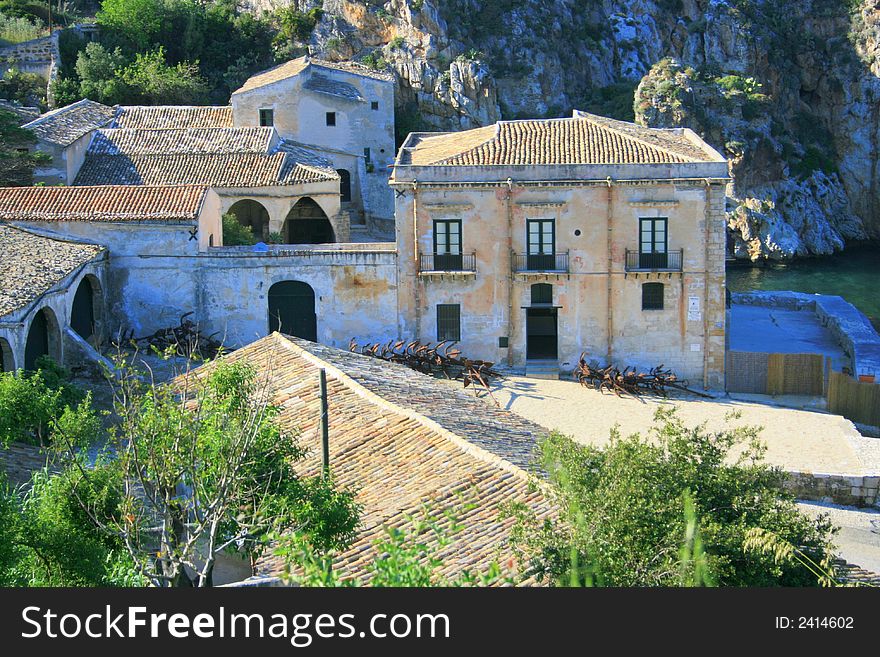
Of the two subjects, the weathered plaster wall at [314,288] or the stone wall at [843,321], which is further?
the stone wall at [843,321]

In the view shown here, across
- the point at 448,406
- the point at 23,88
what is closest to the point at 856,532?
the point at 448,406

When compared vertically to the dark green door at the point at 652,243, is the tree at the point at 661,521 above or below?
below

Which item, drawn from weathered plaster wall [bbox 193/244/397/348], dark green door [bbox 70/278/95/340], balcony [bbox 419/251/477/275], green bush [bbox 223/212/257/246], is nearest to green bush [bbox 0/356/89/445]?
dark green door [bbox 70/278/95/340]

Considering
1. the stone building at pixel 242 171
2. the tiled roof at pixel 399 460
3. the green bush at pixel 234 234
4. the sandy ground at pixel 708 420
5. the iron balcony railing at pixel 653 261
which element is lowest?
the sandy ground at pixel 708 420

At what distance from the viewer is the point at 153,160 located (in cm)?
4794

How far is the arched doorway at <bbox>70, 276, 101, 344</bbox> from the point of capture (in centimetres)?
3541

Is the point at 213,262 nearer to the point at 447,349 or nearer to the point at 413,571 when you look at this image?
the point at 447,349

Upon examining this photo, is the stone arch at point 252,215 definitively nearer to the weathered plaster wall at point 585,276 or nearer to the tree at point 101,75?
the weathered plaster wall at point 585,276

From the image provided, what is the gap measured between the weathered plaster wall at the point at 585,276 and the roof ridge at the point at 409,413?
34.1 ft

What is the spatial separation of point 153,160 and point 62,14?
2675cm

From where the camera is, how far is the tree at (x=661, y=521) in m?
14.8

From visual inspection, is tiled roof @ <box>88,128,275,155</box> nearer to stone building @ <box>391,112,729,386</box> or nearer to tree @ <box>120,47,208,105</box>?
tree @ <box>120,47,208,105</box>

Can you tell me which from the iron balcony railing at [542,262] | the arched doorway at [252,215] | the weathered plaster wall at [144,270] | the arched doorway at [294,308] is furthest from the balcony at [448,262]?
the arched doorway at [252,215]

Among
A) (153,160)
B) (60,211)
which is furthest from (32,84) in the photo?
Answer: (60,211)
